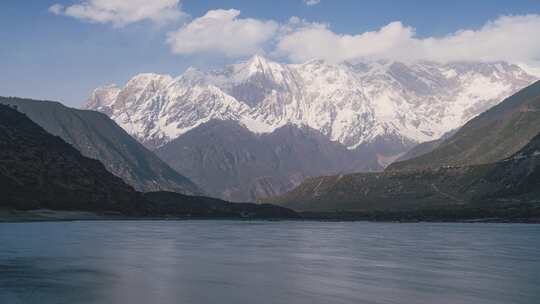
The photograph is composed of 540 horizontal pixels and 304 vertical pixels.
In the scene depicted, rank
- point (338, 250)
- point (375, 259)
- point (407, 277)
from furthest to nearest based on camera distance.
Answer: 1. point (338, 250)
2. point (375, 259)
3. point (407, 277)

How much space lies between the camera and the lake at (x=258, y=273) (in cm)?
6931

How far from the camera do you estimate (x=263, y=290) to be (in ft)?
243

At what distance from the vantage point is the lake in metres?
69.3

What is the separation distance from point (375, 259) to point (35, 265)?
5042 centimetres

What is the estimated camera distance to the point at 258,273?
88.5 metres

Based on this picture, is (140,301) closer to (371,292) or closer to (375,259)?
(371,292)

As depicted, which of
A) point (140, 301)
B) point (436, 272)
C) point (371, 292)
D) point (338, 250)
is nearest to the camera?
point (140, 301)

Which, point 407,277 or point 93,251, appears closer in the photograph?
point 407,277

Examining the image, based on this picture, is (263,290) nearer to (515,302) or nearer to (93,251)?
(515,302)

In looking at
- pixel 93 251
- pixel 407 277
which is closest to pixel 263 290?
pixel 407 277

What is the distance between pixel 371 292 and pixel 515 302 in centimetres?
1399

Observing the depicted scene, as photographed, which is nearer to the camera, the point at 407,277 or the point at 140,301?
the point at 140,301

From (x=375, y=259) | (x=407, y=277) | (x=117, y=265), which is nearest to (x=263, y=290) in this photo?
(x=407, y=277)

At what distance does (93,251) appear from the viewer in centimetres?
11438
